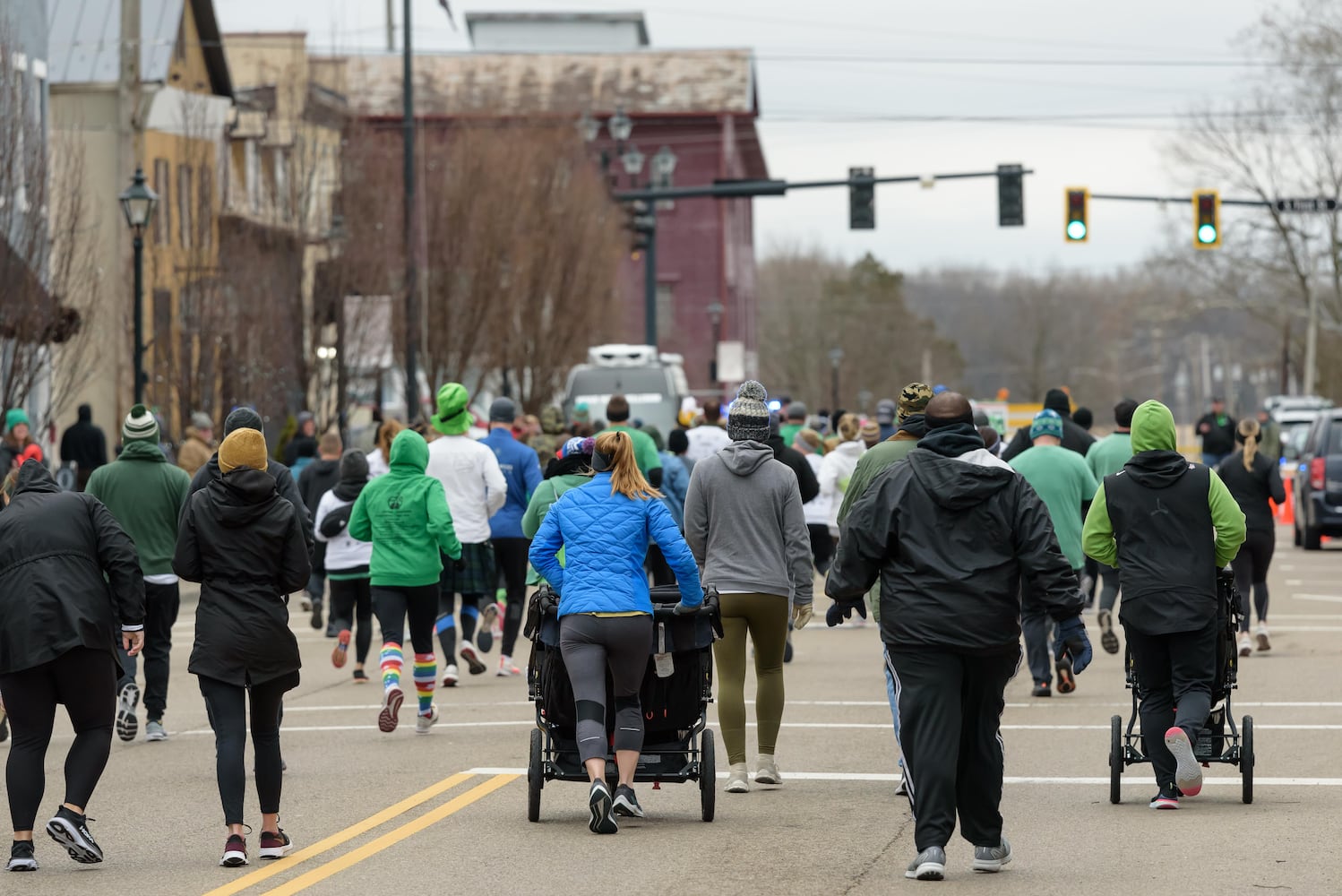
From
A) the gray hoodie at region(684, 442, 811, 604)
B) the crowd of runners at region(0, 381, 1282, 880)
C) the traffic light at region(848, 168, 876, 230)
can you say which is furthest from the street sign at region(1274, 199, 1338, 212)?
the gray hoodie at region(684, 442, 811, 604)

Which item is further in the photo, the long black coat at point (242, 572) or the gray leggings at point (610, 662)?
the gray leggings at point (610, 662)

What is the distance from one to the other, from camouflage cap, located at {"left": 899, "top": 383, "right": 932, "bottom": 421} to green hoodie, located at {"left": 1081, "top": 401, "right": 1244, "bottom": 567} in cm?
111

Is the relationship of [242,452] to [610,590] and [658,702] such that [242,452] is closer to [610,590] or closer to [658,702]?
[610,590]

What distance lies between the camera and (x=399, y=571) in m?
13.0

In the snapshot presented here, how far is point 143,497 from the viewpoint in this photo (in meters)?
13.0

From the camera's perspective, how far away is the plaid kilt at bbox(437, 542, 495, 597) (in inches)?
608

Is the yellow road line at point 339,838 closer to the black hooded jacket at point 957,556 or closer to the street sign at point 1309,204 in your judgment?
the black hooded jacket at point 957,556

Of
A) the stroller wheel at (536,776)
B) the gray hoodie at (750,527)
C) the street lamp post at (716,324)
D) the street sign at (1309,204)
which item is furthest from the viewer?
the street lamp post at (716,324)

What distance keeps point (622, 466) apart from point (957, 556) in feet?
6.80

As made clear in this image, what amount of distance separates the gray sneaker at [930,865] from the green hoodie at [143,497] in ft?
20.9

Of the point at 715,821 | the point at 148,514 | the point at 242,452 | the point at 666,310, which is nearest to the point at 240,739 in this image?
the point at 242,452

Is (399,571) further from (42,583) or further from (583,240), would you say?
(583,240)

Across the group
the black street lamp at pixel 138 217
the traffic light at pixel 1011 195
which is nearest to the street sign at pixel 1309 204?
the traffic light at pixel 1011 195

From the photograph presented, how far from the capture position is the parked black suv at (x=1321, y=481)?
99.7 ft
